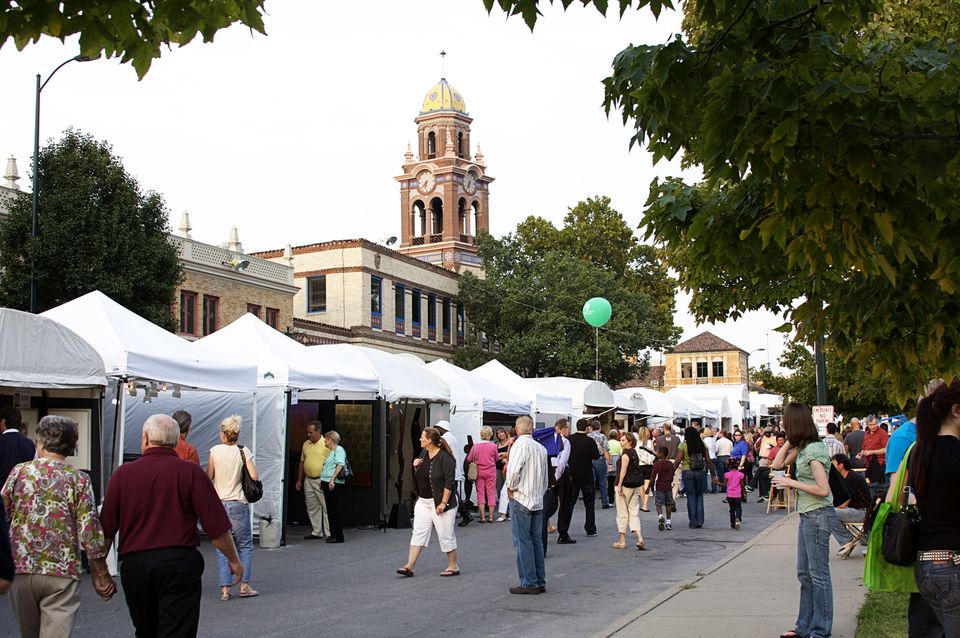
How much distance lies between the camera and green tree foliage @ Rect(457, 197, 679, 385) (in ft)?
173

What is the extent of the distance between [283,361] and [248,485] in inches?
200

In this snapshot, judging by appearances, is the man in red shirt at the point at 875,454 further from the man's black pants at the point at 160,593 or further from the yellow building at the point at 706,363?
the yellow building at the point at 706,363

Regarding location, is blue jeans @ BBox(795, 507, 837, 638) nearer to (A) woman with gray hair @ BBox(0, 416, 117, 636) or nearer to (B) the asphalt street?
(B) the asphalt street

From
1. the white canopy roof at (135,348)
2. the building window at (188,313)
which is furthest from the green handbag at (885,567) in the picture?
the building window at (188,313)

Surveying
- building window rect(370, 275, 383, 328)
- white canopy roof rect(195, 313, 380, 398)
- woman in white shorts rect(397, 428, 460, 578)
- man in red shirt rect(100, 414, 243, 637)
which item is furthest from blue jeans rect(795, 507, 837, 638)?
building window rect(370, 275, 383, 328)

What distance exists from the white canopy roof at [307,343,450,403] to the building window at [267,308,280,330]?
76.2 feet

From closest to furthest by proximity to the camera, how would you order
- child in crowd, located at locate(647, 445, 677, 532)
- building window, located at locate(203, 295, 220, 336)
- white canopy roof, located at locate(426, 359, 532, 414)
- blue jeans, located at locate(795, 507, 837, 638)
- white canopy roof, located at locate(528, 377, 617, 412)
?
1. blue jeans, located at locate(795, 507, 837, 638)
2. child in crowd, located at locate(647, 445, 677, 532)
3. white canopy roof, located at locate(426, 359, 532, 414)
4. white canopy roof, located at locate(528, 377, 617, 412)
5. building window, located at locate(203, 295, 220, 336)

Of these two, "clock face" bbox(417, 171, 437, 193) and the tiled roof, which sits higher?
"clock face" bbox(417, 171, 437, 193)

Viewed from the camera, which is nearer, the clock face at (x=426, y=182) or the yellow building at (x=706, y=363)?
the clock face at (x=426, y=182)

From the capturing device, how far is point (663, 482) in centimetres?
1847

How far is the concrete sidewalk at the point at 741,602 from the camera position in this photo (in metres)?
8.71

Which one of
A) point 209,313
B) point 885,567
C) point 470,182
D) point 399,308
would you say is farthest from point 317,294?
point 885,567

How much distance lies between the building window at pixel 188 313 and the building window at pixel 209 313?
591 mm

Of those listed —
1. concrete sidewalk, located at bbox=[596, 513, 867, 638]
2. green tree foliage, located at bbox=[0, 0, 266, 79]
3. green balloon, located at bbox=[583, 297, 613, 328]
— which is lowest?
concrete sidewalk, located at bbox=[596, 513, 867, 638]
